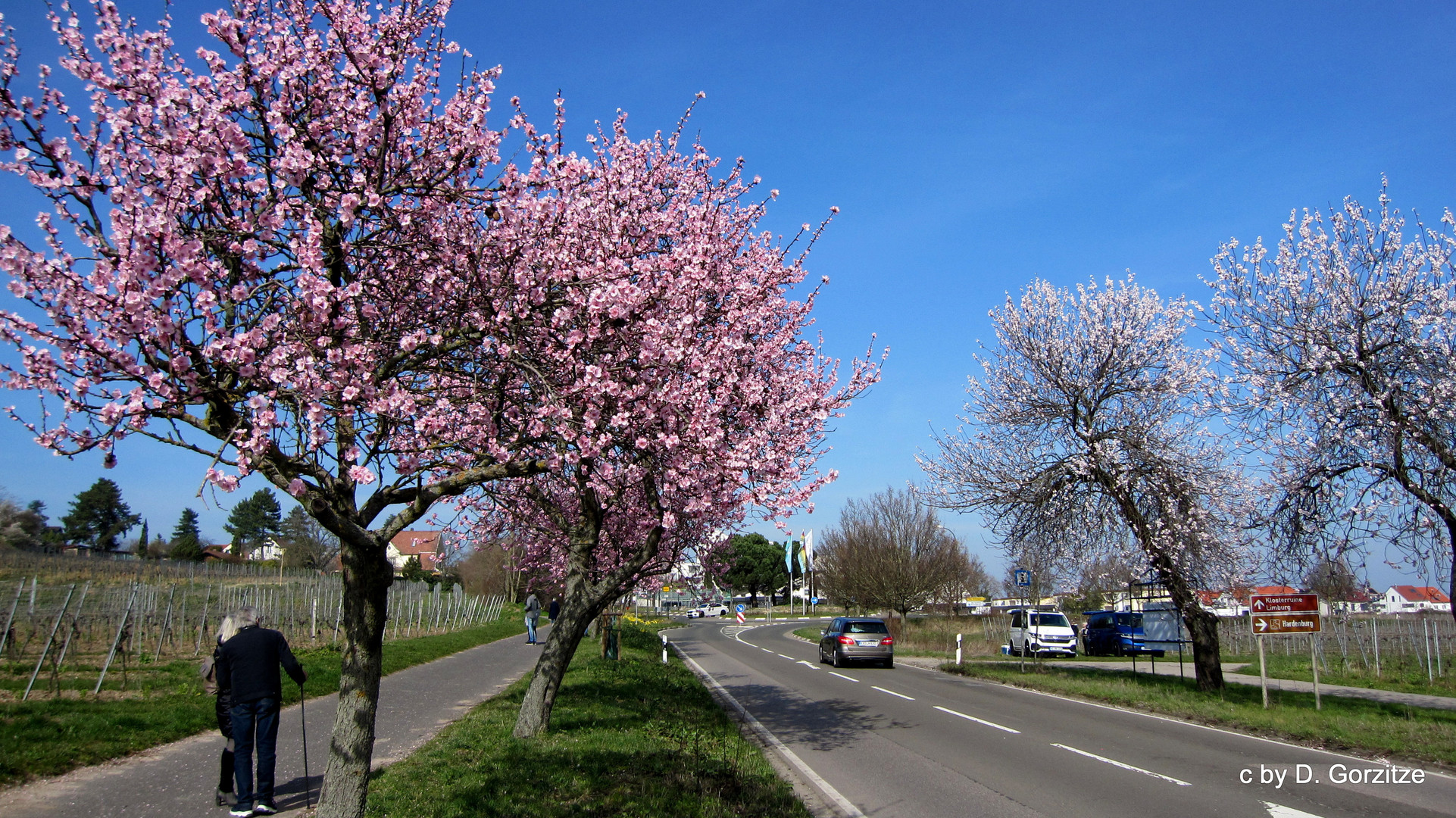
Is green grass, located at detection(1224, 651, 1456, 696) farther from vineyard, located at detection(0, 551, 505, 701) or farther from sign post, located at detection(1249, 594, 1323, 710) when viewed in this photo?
vineyard, located at detection(0, 551, 505, 701)

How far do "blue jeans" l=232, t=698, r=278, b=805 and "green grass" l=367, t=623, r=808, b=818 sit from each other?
0.90 m

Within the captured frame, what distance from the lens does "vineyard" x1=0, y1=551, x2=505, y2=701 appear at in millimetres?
13062

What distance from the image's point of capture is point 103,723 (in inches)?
394

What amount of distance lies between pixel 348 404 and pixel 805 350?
747 centimetres

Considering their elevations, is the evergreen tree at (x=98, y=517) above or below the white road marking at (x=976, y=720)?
above

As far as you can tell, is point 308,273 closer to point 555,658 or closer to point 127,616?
point 555,658

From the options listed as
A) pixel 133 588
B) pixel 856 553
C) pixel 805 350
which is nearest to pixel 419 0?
pixel 805 350

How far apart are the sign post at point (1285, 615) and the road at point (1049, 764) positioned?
262 cm

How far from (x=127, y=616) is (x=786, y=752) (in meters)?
12.2

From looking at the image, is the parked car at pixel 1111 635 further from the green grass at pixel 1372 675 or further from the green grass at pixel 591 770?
the green grass at pixel 591 770

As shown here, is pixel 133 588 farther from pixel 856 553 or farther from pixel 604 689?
pixel 856 553

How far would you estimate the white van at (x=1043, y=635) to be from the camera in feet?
107

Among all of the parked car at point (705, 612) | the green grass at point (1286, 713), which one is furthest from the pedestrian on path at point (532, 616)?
the parked car at point (705, 612)

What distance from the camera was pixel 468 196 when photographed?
6305 mm
